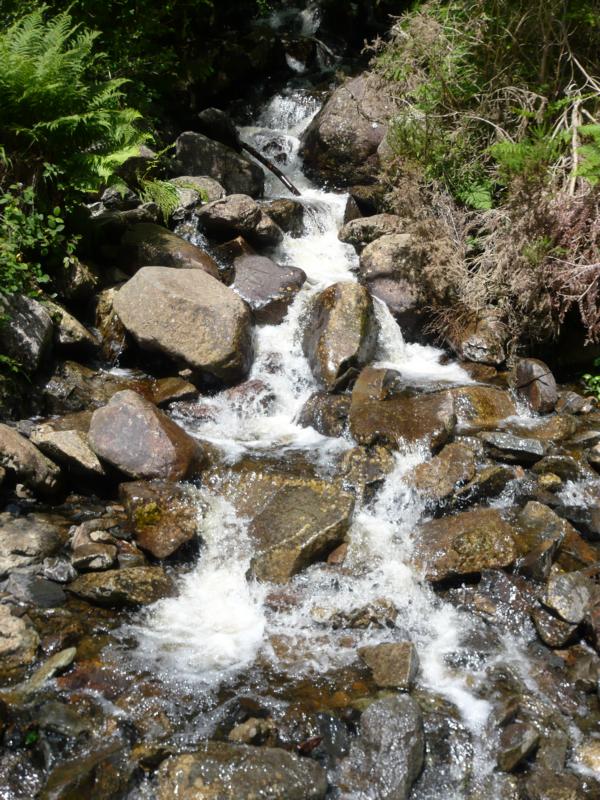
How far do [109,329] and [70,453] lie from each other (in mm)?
2069

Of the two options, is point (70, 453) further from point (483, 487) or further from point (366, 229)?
point (366, 229)

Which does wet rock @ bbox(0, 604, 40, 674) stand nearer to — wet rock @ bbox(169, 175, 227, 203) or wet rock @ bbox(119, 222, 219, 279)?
wet rock @ bbox(119, 222, 219, 279)

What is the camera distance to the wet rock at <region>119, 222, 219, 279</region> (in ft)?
26.4

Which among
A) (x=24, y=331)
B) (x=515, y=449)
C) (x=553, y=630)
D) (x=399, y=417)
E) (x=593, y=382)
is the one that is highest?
(x=24, y=331)

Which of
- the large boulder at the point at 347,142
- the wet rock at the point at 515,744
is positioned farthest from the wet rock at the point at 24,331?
the large boulder at the point at 347,142

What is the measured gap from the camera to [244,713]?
397cm

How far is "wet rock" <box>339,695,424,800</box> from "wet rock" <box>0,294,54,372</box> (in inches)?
169

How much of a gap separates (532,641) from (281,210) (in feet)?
22.6

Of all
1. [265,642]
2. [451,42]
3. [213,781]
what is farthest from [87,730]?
[451,42]

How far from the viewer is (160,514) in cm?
536

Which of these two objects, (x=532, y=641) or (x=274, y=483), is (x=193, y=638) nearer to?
(x=274, y=483)

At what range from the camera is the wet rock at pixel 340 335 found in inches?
285

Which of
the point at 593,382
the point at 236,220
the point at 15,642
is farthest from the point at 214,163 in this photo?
the point at 15,642

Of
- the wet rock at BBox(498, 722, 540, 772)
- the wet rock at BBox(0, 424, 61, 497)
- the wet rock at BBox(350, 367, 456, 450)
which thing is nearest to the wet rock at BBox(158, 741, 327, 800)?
the wet rock at BBox(498, 722, 540, 772)
